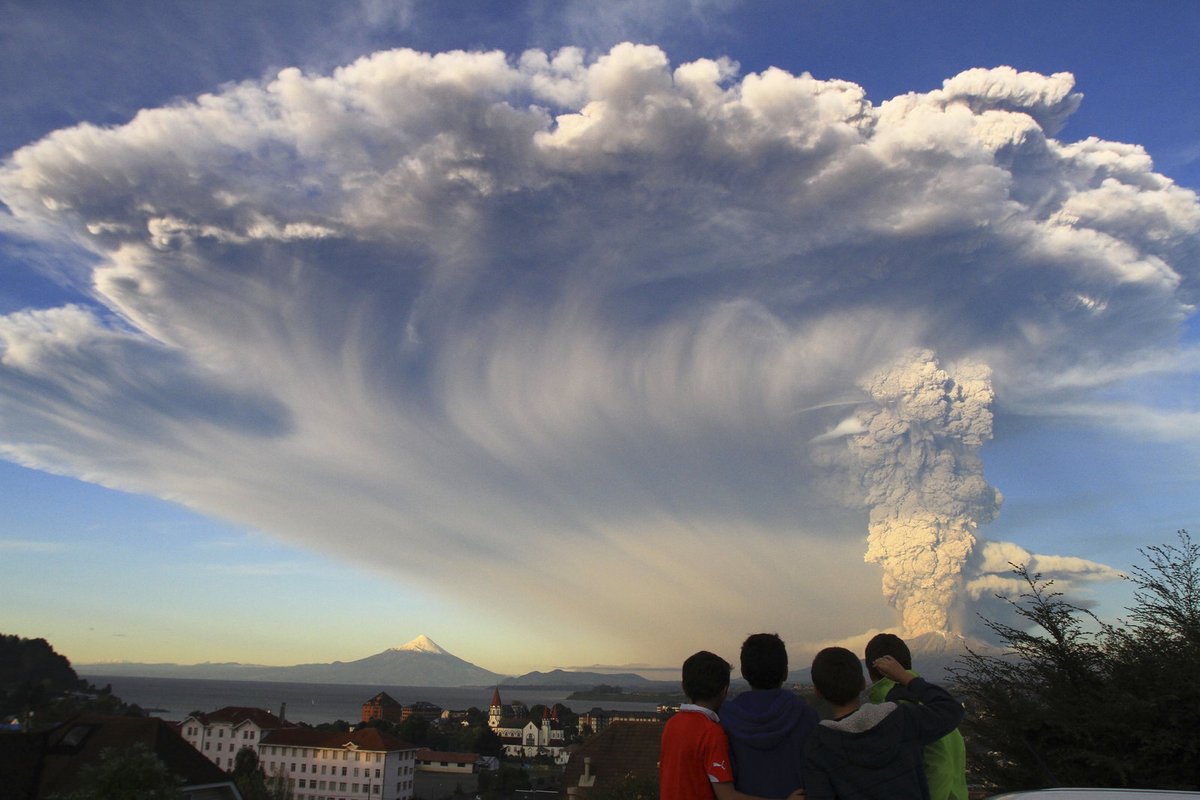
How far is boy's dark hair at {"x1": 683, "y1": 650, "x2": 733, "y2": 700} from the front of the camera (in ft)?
11.4

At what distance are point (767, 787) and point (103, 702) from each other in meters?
122

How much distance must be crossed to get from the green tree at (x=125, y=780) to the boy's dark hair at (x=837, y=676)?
16.2 meters

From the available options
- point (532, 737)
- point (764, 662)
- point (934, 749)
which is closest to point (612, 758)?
point (934, 749)

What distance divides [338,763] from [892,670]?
91991 millimetres

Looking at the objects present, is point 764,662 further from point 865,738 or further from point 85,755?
point 85,755

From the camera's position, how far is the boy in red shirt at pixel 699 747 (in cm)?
324

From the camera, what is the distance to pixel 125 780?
49.0 feet

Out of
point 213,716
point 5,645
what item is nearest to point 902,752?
point 213,716

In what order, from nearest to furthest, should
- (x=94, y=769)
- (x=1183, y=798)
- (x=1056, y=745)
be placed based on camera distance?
1. (x=1183, y=798)
2. (x=1056, y=745)
3. (x=94, y=769)

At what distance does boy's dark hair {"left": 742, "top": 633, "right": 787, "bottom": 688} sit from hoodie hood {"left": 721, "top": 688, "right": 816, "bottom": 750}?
0.05 meters

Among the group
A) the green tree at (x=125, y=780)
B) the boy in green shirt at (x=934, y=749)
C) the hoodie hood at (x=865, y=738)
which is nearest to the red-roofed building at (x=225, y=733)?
the green tree at (x=125, y=780)

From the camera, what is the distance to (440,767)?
10988 cm

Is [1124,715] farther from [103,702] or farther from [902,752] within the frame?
[103,702]

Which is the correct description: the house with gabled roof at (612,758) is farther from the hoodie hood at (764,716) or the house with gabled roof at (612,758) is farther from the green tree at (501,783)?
the green tree at (501,783)
